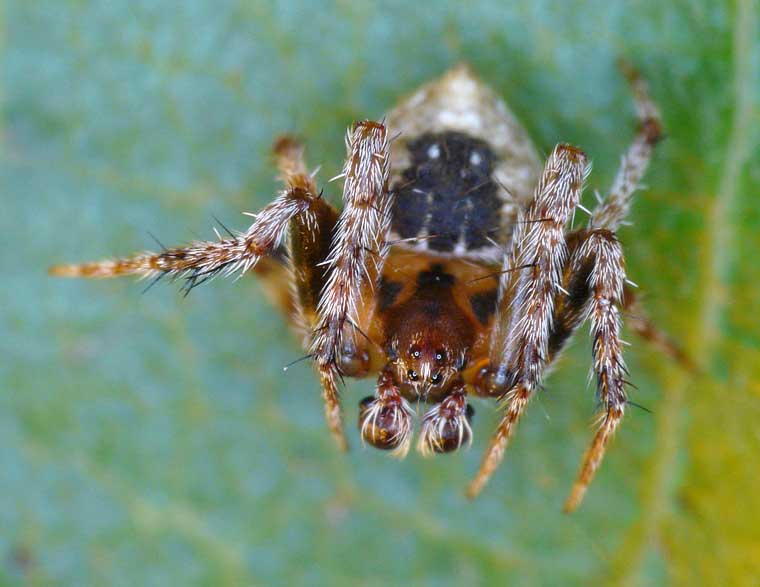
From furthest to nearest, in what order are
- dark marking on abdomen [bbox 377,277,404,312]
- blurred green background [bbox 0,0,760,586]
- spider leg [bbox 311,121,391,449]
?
1. blurred green background [bbox 0,0,760,586]
2. dark marking on abdomen [bbox 377,277,404,312]
3. spider leg [bbox 311,121,391,449]

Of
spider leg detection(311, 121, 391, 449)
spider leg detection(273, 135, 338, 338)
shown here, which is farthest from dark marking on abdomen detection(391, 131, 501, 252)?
spider leg detection(273, 135, 338, 338)

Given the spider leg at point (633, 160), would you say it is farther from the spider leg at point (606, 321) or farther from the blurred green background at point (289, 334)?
the spider leg at point (606, 321)

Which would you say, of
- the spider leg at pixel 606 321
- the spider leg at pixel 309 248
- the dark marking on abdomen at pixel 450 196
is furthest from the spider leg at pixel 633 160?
the spider leg at pixel 309 248

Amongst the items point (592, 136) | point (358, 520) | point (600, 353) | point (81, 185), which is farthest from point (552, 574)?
point (81, 185)

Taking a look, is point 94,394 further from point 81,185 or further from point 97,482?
point 81,185

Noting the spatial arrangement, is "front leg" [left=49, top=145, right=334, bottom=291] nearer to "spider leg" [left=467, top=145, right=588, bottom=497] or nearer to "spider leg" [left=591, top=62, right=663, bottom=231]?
"spider leg" [left=467, top=145, right=588, bottom=497]
